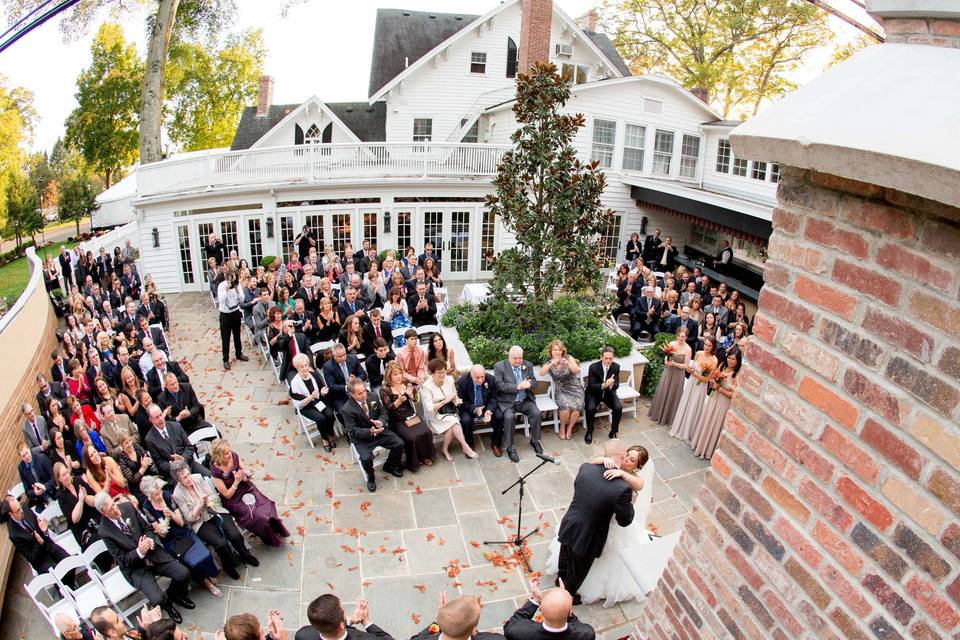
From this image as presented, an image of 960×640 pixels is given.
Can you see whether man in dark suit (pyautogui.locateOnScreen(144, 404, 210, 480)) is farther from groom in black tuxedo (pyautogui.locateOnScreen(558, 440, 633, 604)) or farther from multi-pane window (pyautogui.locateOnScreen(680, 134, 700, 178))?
multi-pane window (pyautogui.locateOnScreen(680, 134, 700, 178))

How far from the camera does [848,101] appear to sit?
5.28 feet

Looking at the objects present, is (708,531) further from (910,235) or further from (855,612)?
(910,235)

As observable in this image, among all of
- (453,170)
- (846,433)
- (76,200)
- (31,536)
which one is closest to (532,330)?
(31,536)

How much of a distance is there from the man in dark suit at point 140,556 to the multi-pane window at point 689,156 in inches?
772

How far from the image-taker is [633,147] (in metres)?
20.5

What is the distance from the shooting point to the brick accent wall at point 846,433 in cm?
155

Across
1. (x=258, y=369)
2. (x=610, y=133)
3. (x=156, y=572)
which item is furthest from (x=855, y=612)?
(x=610, y=133)

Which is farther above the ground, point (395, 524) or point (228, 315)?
point (228, 315)

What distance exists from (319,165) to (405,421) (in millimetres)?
11079

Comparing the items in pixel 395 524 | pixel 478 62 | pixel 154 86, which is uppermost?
pixel 478 62

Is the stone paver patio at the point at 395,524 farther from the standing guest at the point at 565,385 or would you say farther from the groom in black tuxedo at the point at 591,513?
the groom in black tuxedo at the point at 591,513

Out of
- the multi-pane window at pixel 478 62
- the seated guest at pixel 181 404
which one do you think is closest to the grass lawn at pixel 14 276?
the seated guest at pixel 181 404

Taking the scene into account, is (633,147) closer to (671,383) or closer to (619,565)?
(671,383)

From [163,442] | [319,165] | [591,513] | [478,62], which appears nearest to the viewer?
[591,513]
